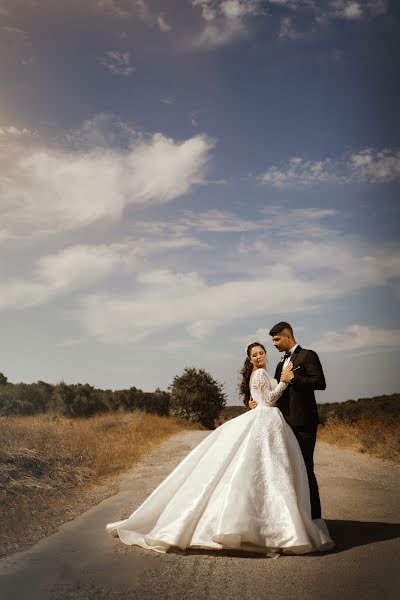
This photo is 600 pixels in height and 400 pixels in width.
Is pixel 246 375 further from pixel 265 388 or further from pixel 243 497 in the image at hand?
pixel 243 497

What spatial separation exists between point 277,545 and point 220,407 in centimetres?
2522

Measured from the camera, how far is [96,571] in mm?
4871

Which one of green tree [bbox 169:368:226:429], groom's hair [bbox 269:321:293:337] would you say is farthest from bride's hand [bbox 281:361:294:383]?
green tree [bbox 169:368:226:429]

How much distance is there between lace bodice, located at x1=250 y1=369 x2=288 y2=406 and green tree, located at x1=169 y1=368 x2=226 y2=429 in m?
23.3

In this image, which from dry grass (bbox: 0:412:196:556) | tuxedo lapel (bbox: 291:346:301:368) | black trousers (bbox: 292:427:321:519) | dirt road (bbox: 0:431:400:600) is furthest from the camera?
dry grass (bbox: 0:412:196:556)

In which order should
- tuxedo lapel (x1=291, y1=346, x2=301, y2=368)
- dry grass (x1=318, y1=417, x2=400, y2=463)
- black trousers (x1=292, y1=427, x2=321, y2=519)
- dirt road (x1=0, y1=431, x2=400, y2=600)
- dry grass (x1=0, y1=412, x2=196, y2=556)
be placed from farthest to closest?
dry grass (x1=318, y1=417, x2=400, y2=463) → dry grass (x1=0, y1=412, x2=196, y2=556) → tuxedo lapel (x1=291, y1=346, x2=301, y2=368) → black trousers (x1=292, y1=427, x2=321, y2=519) → dirt road (x1=0, y1=431, x2=400, y2=600)

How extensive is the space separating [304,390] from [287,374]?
31 centimetres

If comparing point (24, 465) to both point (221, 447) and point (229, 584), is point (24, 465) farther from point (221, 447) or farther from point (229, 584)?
point (229, 584)

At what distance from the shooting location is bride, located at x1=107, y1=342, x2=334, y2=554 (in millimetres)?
5207

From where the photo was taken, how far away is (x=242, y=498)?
208 inches

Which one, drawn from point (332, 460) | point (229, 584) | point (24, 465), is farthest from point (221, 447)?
point (332, 460)

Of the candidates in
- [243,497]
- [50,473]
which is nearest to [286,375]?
[243,497]

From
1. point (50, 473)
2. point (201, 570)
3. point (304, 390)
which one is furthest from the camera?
point (50, 473)

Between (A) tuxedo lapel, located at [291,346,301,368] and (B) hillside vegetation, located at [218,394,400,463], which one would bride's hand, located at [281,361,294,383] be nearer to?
(A) tuxedo lapel, located at [291,346,301,368]
